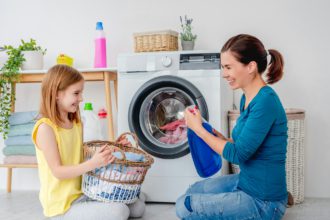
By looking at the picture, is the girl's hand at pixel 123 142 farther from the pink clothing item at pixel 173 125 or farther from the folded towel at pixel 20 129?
the folded towel at pixel 20 129

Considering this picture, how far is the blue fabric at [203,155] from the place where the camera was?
2035mm

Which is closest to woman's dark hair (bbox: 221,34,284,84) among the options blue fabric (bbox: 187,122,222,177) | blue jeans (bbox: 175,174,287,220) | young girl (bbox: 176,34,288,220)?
young girl (bbox: 176,34,288,220)

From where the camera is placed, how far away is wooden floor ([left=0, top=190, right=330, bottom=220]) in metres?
2.46

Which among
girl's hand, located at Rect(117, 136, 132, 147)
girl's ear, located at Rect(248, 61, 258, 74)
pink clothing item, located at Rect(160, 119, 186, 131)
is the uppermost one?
girl's ear, located at Rect(248, 61, 258, 74)

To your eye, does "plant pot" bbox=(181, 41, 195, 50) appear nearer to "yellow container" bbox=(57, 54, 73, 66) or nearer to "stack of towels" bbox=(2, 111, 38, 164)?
"yellow container" bbox=(57, 54, 73, 66)

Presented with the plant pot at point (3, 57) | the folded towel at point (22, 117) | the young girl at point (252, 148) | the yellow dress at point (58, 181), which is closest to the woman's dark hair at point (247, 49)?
the young girl at point (252, 148)

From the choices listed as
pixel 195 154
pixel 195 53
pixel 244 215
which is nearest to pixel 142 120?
pixel 195 53

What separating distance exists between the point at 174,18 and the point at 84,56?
28.2 inches

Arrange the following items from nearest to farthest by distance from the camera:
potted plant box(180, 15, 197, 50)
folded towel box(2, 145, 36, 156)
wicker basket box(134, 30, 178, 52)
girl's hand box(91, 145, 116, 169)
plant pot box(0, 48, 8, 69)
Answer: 1. girl's hand box(91, 145, 116, 169)
2. wicker basket box(134, 30, 178, 52)
3. potted plant box(180, 15, 197, 50)
4. folded towel box(2, 145, 36, 156)
5. plant pot box(0, 48, 8, 69)

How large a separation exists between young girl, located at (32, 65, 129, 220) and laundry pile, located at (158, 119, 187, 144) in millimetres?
700

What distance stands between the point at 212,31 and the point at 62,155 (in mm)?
1517

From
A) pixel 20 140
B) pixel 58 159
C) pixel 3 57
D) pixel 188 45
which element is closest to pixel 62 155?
pixel 58 159

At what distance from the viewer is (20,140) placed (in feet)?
10.1

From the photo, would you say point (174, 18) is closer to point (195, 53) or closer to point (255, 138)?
point (195, 53)
